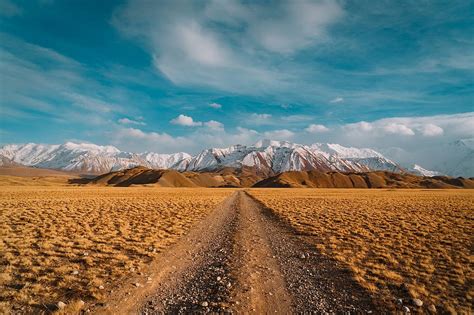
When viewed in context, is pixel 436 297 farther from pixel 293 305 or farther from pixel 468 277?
pixel 293 305

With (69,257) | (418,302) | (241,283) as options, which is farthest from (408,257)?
(69,257)

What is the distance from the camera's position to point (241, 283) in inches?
385

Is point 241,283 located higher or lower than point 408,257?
higher

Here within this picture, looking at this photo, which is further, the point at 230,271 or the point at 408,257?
the point at 408,257

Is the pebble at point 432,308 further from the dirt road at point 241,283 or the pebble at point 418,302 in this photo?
the dirt road at point 241,283

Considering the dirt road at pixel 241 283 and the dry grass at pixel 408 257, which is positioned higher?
the dirt road at pixel 241 283

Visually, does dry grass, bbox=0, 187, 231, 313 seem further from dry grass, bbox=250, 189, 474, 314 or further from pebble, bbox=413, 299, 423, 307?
pebble, bbox=413, 299, 423, 307

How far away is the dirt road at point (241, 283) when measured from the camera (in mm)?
8047

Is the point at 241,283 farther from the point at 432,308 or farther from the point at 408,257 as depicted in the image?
the point at 408,257

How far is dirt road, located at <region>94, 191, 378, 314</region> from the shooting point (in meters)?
8.05

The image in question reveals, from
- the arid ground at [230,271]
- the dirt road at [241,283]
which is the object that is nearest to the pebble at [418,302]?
the arid ground at [230,271]

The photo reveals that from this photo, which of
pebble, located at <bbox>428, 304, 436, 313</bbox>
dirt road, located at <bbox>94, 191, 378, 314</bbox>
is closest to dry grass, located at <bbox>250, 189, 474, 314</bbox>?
pebble, located at <bbox>428, 304, 436, 313</bbox>

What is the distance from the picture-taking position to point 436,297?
898 cm

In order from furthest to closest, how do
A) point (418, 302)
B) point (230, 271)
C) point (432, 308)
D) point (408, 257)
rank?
1. point (408, 257)
2. point (230, 271)
3. point (418, 302)
4. point (432, 308)
